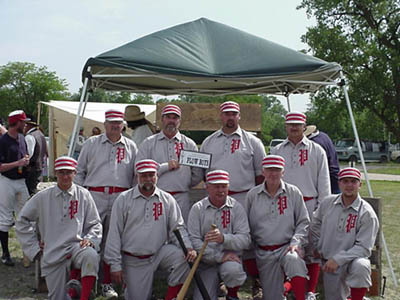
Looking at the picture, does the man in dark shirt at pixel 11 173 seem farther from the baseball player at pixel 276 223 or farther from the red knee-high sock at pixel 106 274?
the baseball player at pixel 276 223

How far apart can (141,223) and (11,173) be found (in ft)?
8.29

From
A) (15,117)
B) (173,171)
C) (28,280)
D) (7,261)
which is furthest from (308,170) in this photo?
(7,261)

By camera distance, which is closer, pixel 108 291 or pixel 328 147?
pixel 108 291

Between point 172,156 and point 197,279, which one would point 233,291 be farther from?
point 172,156

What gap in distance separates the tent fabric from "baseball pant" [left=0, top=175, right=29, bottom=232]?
176 cm

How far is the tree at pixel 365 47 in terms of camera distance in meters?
23.5

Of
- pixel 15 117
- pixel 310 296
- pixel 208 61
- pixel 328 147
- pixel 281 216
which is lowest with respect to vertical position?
pixel 310 296

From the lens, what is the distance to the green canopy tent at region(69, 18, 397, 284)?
17.7 ft

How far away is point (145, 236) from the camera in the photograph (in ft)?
14.3

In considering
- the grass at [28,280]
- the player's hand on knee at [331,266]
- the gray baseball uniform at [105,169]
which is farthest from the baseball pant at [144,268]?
the player's hand on knee at [331,266]

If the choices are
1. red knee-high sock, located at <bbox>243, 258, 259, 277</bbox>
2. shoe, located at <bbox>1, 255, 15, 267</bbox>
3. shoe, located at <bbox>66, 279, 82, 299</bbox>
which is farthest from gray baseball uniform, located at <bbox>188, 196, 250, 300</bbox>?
shoe, located at <bbox>1, 255, 15, 267</bbox>

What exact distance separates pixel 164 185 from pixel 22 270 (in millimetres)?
2232

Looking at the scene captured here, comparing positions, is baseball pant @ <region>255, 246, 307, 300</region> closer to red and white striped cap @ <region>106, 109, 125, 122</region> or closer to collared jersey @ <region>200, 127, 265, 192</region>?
collared jersey @ <region>200, 127, 265, 192</region>

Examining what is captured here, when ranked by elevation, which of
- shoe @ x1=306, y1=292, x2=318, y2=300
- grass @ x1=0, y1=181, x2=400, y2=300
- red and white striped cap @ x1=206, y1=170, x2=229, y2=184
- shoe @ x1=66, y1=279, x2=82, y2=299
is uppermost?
red and white striped cap @ x1=206, y1=170, x2=229, y2=184
